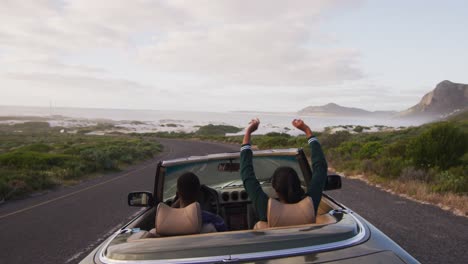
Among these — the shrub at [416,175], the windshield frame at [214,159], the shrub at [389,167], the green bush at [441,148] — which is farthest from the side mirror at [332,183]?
the green bush at [441,148]

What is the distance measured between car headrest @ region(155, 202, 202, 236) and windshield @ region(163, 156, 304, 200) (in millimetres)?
1371

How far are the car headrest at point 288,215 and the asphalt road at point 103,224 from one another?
3.62m

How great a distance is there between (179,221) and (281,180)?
0.75 m

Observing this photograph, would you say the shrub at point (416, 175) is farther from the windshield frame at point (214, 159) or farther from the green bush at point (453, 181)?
the windshield frame at point (214, 159)

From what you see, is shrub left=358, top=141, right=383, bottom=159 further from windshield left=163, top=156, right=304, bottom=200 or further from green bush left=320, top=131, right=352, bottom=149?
windshield left=163, top=156, right=304, bottom=200

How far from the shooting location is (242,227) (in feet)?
15.2

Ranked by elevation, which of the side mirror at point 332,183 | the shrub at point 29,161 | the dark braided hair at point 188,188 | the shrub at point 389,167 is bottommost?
the shrub at point 29,161

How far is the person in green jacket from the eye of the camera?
3014 millimetres

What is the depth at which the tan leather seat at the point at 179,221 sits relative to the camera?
2838mm

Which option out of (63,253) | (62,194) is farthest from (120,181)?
(63,253)

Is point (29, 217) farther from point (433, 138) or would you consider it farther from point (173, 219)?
point (433, 138)

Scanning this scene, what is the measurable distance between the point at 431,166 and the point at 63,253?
1181cm

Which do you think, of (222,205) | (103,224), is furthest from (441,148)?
(222,205)

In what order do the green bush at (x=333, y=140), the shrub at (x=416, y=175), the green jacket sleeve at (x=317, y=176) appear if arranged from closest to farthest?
the green jacket sleeve at (x=317, y=176) → the shrub at (x=416, y=175) → the green bush at (x=333, y=140)
